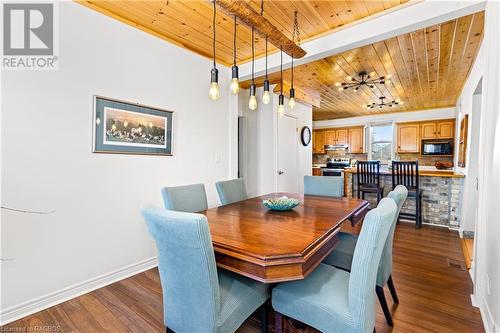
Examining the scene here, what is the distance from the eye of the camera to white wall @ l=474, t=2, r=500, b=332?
1570 mm

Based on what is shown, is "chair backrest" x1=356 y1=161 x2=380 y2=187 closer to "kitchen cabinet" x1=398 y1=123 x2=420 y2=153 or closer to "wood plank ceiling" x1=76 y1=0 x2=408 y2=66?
"wood plank ceiling" x1=76 y1=0 x2=408 y2=66

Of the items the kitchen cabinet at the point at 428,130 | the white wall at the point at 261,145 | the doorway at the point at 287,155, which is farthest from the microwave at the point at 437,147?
the white wall at the point at 261,145

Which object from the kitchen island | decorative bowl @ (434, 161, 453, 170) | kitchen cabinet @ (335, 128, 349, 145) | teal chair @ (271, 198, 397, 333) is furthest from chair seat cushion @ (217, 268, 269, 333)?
kitchen cabinet @ (335, 128, 349, 145)

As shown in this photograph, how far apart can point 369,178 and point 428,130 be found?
324cm

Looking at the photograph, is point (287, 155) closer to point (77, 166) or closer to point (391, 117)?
point (77, 166)

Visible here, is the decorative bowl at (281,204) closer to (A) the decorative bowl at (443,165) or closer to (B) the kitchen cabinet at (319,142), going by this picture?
(A) the decorative bowl at (443,165)

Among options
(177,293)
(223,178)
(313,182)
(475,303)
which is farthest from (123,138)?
(475,303)

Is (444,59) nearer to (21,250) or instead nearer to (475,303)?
(475,303)

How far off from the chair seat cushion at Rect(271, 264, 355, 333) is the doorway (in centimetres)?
298

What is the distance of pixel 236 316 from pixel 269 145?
329cm

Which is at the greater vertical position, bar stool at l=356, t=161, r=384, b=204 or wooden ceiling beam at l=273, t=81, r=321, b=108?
wooden ceiling beam at l=273, t=81, r=321, b=108

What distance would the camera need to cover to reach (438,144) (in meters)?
5.89

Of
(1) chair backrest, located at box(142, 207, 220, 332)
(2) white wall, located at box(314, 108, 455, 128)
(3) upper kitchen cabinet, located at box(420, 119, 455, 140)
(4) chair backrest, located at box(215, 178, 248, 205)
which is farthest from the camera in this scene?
(2) white wall, located at box(314, 108, 455, 128)

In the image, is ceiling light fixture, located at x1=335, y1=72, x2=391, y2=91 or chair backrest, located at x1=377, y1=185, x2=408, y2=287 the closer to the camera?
chair backrest, located at x1=377, y1=185, x2=408, y2=287
